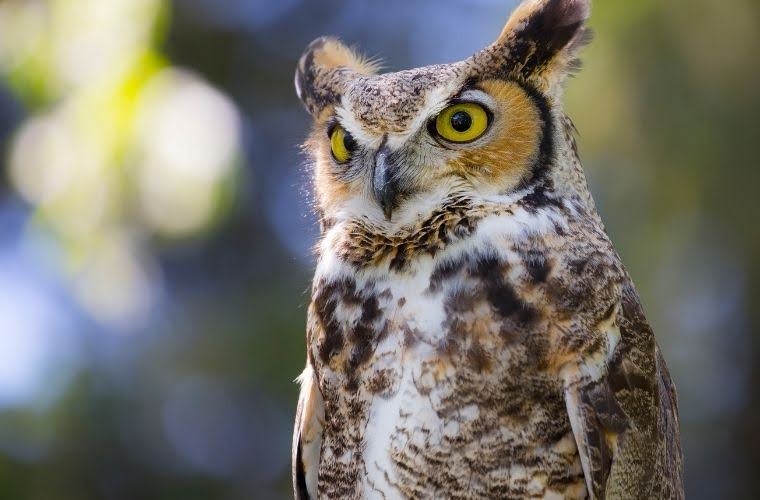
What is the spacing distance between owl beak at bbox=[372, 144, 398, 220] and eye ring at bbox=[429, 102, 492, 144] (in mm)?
112

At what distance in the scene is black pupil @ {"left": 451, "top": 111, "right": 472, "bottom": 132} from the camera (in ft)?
6.22

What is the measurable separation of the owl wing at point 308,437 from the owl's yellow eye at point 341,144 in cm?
46

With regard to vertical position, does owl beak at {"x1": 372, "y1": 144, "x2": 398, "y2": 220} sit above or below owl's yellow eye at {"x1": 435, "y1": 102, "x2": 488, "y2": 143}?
below

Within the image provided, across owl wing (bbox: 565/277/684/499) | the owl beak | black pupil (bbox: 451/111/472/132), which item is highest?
black pupil (bbox: 451/111/472/132)

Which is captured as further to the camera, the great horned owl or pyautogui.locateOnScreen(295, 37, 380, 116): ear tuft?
pyautogui.locateOnScreen(295, 37, 380, 116): ear tuft

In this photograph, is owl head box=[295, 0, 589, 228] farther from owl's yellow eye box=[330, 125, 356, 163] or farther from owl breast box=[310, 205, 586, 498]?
owl breast box=[310, 205, 586, 498]

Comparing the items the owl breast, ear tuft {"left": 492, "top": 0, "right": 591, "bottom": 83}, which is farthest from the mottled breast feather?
ear tuft {"left": 492, "top": 0, "right": 591, "bottom": 83}

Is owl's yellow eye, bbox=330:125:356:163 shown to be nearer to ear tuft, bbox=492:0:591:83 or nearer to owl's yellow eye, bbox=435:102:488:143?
owl's yellow eye, bbox=435:102:488:143

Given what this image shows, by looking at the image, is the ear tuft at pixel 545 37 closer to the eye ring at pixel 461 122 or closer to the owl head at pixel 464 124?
the owl head at pixel 464 124

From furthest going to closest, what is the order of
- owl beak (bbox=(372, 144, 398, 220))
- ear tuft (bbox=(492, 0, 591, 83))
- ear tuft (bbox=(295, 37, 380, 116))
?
ear tuft (bbox=(295, 37, 380, 116)) → ear tuft (bbox=(492, 0, 591, 83)) → owl beak (bbox=(372, 144, 398, 220))

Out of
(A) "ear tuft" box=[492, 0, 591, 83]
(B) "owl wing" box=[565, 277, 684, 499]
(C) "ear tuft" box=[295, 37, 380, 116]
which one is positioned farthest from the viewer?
(C) "ear tuft" box=[295, 37, 380, 116]

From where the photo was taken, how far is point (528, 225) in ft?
6.07

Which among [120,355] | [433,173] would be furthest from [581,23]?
[120,355]

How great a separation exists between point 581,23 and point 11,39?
148 centimetres
